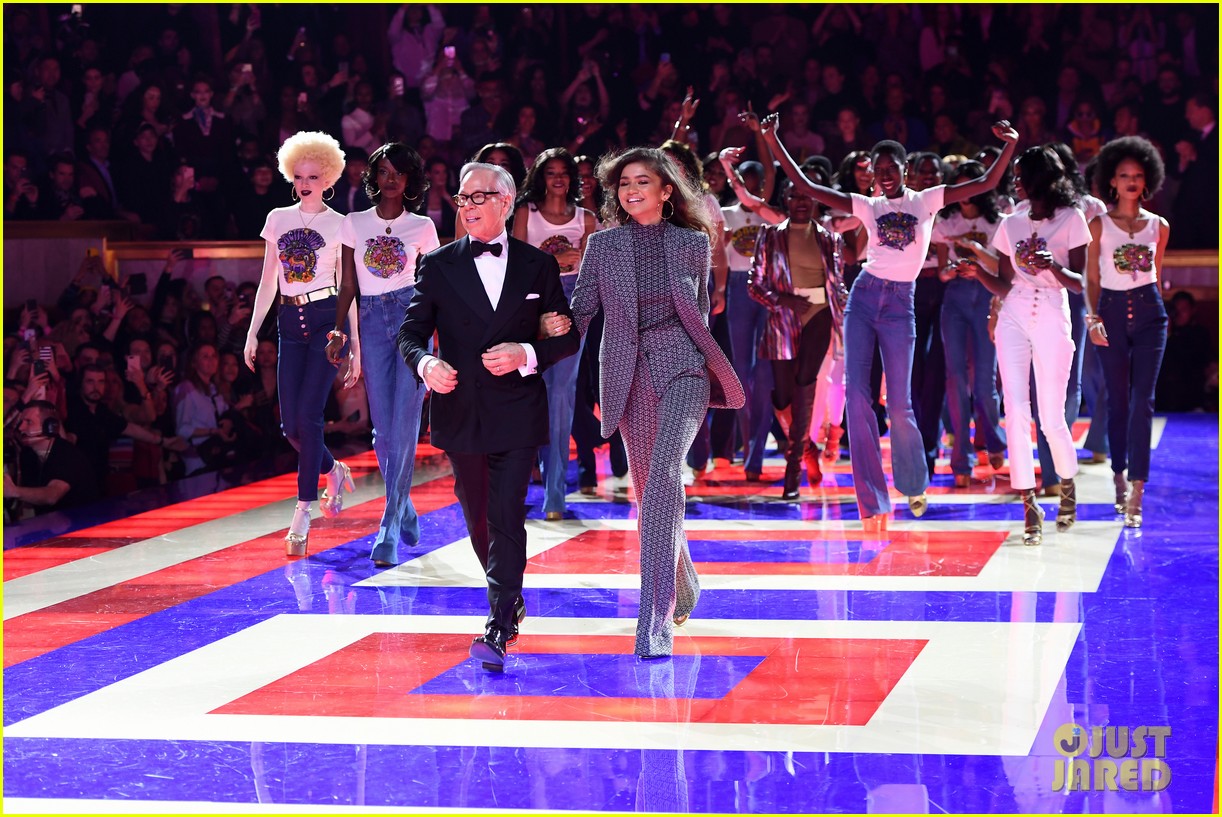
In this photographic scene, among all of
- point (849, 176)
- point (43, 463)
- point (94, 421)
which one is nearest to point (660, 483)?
point (849, 176)

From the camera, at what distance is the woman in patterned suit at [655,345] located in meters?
4.74

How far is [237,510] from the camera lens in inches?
316

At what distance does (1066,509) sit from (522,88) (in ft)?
28.2

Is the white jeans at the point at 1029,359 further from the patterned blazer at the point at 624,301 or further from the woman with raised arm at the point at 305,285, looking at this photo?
the woman with raised arm at the point at 305,285

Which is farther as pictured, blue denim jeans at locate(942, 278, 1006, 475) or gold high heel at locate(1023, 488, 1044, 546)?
blue denim jeans at locate(942, 278, 1006, 475)

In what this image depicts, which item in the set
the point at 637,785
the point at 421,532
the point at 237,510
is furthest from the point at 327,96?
the point at 637,785

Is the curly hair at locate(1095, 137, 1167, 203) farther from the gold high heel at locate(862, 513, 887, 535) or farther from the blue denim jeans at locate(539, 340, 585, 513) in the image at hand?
the blue denim jeans at locate(539, 340, 585, 513)

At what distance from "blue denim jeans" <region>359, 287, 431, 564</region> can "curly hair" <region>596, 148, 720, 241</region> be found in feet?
5.58

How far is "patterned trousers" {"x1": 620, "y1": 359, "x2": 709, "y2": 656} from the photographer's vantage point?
15.5 feet

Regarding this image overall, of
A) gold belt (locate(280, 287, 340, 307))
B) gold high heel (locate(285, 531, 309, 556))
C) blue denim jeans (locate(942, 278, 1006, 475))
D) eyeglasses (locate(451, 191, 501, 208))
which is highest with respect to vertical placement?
eyeglasses (locate(451, 191, 501, 208))

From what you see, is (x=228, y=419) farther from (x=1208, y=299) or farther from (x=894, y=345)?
(x=1208, y=299)

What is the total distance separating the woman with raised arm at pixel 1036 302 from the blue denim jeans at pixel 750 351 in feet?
7.18

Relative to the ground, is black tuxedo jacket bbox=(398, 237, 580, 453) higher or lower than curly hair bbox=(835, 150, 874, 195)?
lower

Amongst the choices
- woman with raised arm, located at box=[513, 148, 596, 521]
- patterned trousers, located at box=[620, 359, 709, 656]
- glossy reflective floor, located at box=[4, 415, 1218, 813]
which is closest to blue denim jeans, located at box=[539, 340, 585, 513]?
woman with raised arm, located at box=[513, 148, 596, 521]
